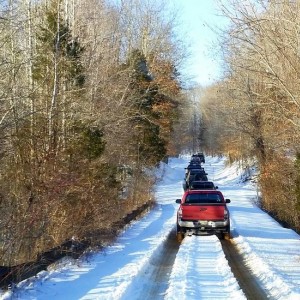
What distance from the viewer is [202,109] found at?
156 m

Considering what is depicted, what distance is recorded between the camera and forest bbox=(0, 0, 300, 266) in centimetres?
1305

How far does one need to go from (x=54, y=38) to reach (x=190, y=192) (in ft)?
25.3

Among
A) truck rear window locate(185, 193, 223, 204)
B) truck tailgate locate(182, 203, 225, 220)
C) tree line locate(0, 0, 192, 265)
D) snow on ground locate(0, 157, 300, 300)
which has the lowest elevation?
snow on ground locate(0, 157, 300, 300)

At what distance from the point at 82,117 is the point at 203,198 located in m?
5.49

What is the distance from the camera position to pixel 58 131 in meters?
20.6

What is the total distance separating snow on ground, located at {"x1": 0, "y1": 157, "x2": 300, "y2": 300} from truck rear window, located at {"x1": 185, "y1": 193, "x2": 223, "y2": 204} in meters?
1.52

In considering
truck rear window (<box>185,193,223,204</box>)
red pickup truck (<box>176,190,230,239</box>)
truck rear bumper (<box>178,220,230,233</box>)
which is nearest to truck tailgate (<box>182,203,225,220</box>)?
red pickup truck (<box>176,190,230,239</box>)

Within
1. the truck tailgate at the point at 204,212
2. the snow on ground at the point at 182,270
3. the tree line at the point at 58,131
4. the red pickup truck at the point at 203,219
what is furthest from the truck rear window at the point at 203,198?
the tree line at the point at 58,131

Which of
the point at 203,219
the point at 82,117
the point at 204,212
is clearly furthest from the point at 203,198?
the point at 82,117

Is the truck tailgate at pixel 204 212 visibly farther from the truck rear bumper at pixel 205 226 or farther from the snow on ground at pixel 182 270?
the snow on ground at pixel 182 270

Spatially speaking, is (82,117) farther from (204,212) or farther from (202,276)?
(202,276)

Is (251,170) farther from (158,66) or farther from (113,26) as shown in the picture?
(113,26)

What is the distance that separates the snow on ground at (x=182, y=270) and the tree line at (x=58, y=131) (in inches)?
44.3

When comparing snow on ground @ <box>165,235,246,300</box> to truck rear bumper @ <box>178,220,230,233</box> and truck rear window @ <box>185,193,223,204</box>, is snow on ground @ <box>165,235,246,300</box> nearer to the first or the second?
truck rear bumper @ <box>178,220,230,233</box>
